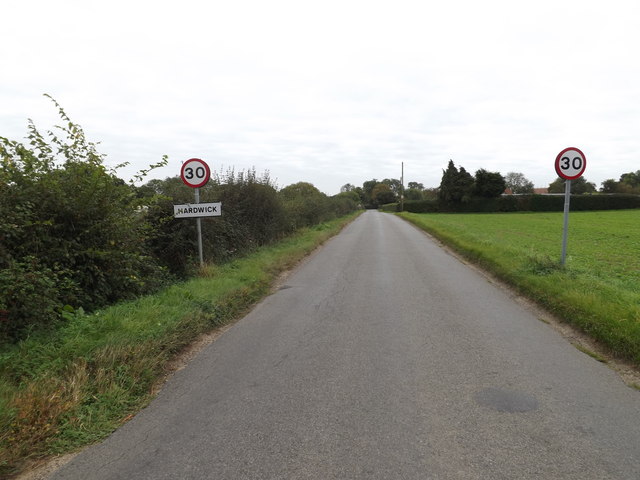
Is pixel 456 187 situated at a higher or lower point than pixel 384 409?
higher

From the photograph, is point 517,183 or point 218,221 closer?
point 218,221

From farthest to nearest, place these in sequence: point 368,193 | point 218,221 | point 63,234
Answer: point 368,193 → point 218,221 → point 63,234

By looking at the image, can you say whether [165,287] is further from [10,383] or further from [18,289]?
[10,383]

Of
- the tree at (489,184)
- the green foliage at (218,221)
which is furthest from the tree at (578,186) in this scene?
the green foliage at (218,221)

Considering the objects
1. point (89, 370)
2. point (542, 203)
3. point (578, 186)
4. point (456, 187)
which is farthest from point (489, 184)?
point (89, 370)

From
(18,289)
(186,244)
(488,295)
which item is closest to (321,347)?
(18,289)

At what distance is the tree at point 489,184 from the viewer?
7050 cm

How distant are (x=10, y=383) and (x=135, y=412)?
110 centimetres

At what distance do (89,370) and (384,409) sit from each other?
273 centimetres

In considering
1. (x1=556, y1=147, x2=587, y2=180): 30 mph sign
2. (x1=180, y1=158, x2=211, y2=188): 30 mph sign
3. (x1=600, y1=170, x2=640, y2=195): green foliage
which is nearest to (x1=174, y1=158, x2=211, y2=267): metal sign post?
(x1=180, y1=158, x2=211, y2=188): 30 mph sign

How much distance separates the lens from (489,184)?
2776 inches

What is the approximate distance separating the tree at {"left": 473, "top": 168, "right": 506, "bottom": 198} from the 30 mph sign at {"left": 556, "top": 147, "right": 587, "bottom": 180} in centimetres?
6714

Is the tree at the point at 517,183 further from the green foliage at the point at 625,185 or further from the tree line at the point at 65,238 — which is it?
the tree line at the point at 65,238

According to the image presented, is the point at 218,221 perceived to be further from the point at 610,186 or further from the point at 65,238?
the point at 610,186
